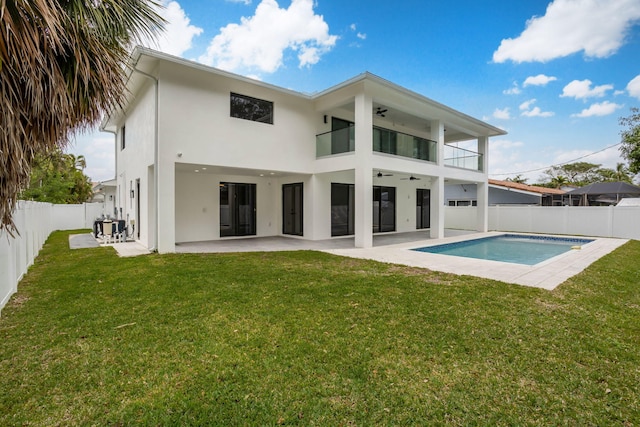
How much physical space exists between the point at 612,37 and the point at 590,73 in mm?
3657

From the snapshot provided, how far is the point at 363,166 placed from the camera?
37.6 ft

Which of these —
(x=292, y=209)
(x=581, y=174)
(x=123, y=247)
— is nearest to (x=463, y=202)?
(x=292, y=209)

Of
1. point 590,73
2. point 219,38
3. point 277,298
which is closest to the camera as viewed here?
point 277,298

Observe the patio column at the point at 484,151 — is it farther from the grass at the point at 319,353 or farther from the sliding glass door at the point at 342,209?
the grass at the point at 319,353

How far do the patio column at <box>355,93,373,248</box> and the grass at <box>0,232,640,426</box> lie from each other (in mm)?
5136

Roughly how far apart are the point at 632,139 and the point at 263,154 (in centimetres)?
2040

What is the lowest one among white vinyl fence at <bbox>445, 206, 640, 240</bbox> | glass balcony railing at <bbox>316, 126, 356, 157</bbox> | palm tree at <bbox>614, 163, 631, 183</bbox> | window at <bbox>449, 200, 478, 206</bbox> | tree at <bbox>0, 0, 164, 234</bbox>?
white vinyl fence at <bbox>445, 206, 640, 240</bbox>

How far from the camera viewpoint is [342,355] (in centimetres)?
352

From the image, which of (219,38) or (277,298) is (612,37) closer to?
(219,38)

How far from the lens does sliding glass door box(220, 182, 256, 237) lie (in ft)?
44.9

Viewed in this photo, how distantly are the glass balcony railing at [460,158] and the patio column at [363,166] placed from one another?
6.12 metres

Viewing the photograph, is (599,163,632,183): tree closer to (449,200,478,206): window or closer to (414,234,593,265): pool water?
(449,200,478,206): window

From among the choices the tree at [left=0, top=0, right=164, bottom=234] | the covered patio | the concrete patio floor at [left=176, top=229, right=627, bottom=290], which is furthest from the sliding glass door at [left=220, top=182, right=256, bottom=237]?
the tree at [left=0, top=0, right=164, bottom=234]

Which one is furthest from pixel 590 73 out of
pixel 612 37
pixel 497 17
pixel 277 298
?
pixel 277 298
